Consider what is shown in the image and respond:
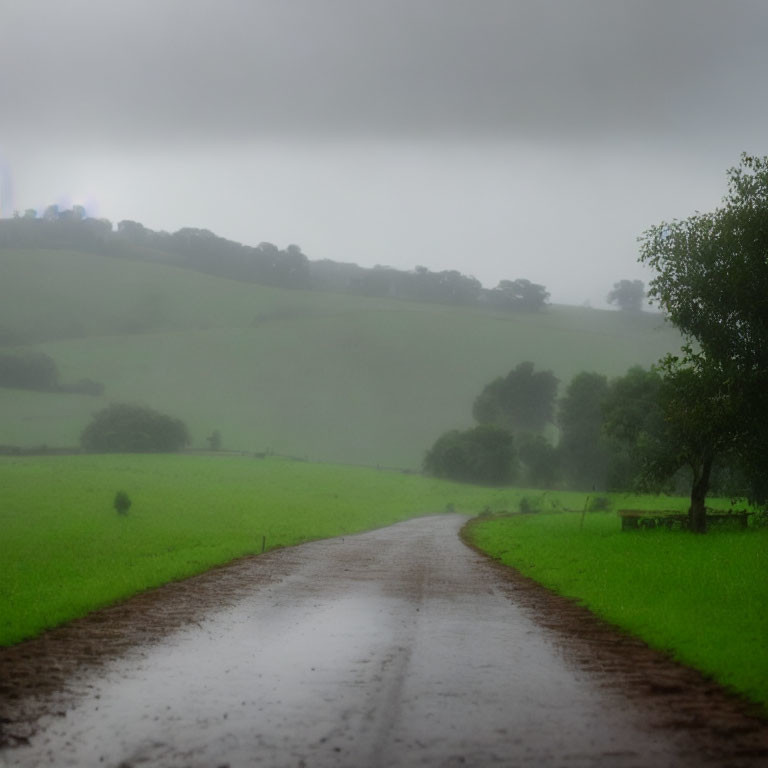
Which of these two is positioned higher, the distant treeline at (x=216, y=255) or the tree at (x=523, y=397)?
the distant treeline at (x=216, y=255)

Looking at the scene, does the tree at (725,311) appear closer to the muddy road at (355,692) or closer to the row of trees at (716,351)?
the row of trees at (716,351)

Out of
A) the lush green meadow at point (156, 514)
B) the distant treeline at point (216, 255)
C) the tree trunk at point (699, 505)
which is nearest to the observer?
the lush green meadow at point (156, 514)

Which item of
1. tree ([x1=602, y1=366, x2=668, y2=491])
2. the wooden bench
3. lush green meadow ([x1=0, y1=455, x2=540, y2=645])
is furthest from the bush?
the wooden bench

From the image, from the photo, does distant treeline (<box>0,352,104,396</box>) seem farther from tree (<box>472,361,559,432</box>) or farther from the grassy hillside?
tree (<box>472,361,559,432</box>)

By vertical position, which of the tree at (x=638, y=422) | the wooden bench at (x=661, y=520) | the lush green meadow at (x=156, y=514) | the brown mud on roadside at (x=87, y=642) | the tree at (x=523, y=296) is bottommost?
the lush green meadow at (x=156, y=514)

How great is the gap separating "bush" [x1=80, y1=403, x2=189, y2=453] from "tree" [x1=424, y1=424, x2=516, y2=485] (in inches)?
1299

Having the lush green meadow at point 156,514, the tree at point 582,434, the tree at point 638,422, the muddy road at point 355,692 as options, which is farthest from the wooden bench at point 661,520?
the tree at point 582,434

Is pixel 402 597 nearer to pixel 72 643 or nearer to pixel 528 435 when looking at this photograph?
pixel 72 643

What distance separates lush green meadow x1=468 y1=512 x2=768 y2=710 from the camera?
439 inches

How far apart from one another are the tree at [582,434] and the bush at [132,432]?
48906mm

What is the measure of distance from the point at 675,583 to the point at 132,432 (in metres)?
86.2

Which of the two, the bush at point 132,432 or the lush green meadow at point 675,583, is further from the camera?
the bush at point 132,432

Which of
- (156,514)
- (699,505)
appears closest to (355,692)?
(699,505)

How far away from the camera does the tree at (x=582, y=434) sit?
98.9 meters
